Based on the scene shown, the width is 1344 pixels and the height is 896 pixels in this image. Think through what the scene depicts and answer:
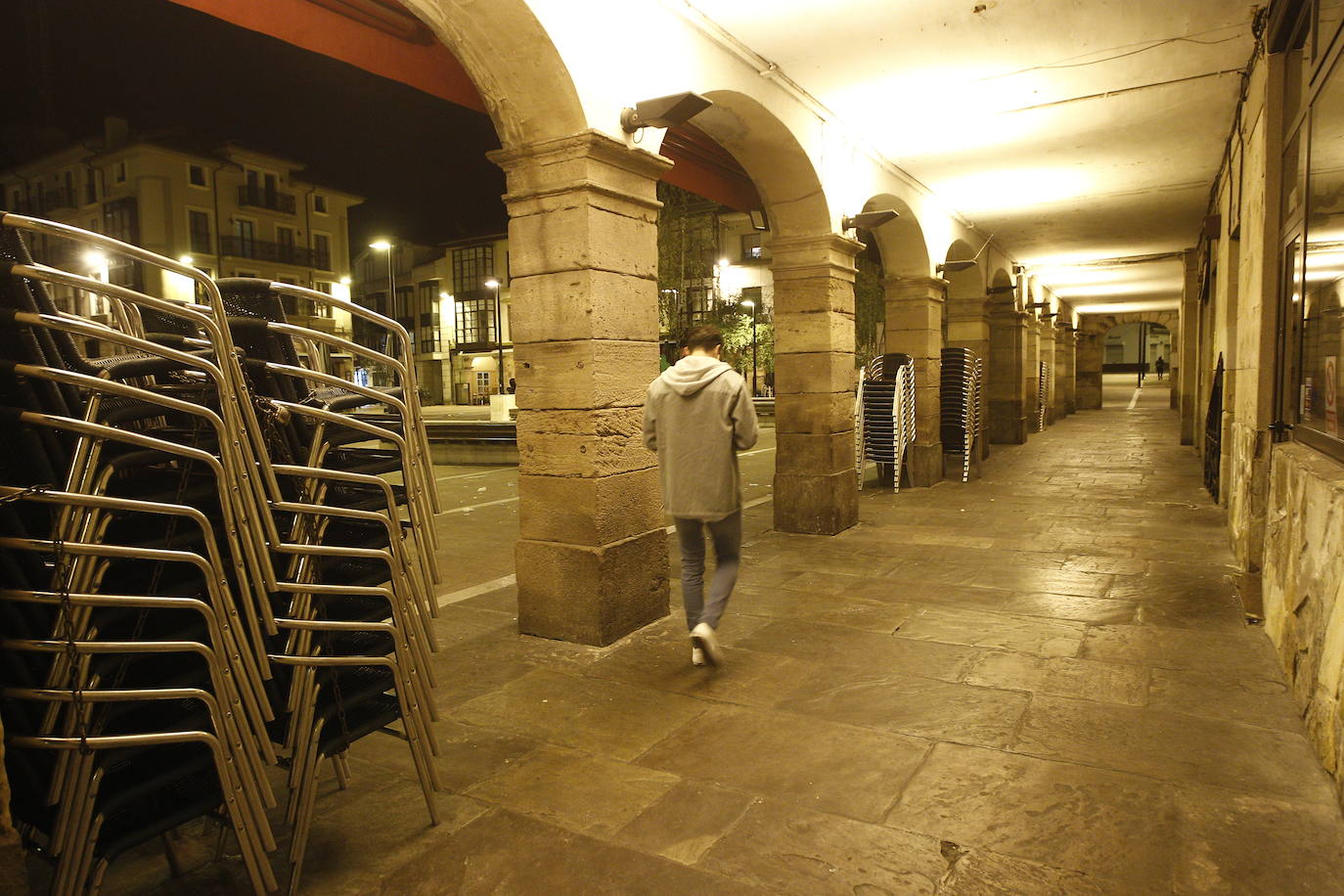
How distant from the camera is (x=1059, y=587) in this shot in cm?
509

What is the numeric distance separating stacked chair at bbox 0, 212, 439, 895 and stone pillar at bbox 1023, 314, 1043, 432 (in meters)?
15.6

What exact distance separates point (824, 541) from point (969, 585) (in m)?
1.65

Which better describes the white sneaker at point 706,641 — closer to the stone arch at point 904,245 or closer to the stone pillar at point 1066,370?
the stone arch at point 904,245

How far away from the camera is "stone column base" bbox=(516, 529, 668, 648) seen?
4.20 metres

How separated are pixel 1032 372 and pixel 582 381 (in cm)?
1495

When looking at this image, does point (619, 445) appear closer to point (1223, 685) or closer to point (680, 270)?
point (1223, 685)

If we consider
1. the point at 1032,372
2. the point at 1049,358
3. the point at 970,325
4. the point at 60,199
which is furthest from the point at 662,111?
the point at 60,199

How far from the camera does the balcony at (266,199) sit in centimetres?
3553

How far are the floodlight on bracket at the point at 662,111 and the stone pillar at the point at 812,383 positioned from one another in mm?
2821

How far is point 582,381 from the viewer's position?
4.24 metres

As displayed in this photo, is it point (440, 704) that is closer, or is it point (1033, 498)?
point (440, 704)

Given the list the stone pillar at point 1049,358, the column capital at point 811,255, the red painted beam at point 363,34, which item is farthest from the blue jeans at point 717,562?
the stone pillar at point 1049,358

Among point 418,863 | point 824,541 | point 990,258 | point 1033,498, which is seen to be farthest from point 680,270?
point 418,863

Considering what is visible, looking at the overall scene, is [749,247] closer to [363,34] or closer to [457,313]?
[457,313]
